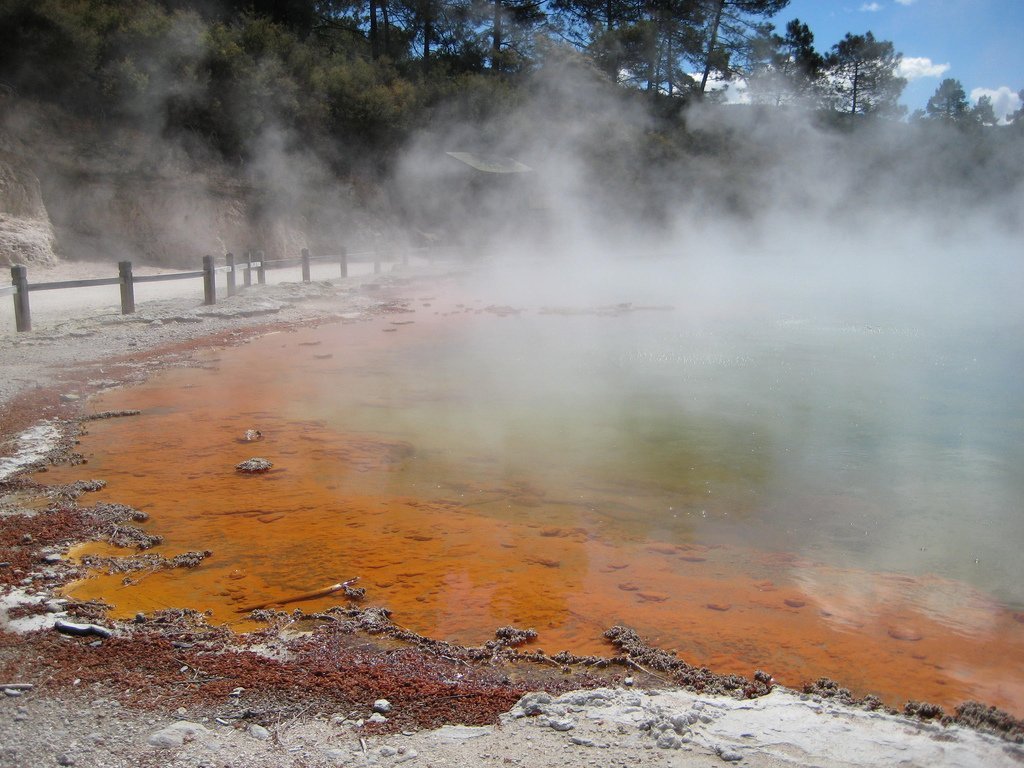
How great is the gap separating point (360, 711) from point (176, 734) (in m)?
0.52

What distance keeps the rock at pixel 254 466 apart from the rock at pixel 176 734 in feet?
8.75

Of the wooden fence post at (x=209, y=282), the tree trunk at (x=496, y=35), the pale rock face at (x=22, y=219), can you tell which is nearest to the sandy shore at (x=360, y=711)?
the wooden fence post at (x=209, y=282)

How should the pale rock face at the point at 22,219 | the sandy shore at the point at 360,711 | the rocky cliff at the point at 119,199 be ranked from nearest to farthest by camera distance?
the sandy shore at the point at 360,711 → the pale rock face at the point at 22,219 → the rocky cliff at the point at 119,199

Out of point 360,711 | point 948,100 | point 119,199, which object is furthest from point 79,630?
point 948,100

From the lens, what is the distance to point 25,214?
13391 mm

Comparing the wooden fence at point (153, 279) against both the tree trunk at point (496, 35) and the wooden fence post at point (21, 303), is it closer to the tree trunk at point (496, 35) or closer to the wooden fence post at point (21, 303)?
the wooden fence post at point (21, 303)

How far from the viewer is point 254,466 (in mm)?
5082

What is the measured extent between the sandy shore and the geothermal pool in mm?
272

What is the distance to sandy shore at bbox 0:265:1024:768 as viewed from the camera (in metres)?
2.36

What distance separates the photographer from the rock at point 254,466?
505cm

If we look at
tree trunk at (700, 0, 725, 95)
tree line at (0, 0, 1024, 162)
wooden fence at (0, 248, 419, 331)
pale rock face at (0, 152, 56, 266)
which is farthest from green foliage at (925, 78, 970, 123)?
pale rock face at (0, 152, 56, 266)

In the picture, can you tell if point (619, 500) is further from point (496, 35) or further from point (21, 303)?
point (496, 35)

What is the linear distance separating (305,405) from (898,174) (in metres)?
26.5

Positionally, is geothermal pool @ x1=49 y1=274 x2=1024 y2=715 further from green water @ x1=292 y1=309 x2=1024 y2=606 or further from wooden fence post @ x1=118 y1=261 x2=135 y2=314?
wooden fence post @ x1=118 y1=261 x2=135 y2=314
